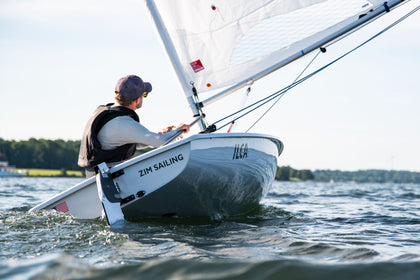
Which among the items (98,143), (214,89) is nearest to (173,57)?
(214,89)

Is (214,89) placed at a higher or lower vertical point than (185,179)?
higher

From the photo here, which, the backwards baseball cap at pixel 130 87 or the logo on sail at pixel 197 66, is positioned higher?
the logo on sail at pixel 197 66

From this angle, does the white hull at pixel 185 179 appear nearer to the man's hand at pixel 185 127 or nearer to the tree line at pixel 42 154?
the man's hand at pixel 185 127

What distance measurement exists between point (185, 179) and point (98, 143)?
99 cm

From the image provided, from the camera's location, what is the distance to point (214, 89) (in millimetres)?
5625

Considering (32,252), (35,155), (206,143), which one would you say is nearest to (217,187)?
(206,143)

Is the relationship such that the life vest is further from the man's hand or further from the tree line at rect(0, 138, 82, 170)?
the tree line at rect(0, 138, 82, 170)

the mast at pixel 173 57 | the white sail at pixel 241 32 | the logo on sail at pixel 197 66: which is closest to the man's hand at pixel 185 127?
the mast at pixel 173 57

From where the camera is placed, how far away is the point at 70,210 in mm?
4824

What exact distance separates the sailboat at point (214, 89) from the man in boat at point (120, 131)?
304mm

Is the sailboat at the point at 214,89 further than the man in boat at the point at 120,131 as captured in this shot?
No

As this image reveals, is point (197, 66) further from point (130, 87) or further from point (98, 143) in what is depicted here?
point (98, 143)

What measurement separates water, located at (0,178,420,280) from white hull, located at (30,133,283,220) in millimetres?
161

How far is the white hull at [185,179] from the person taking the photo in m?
4.30
